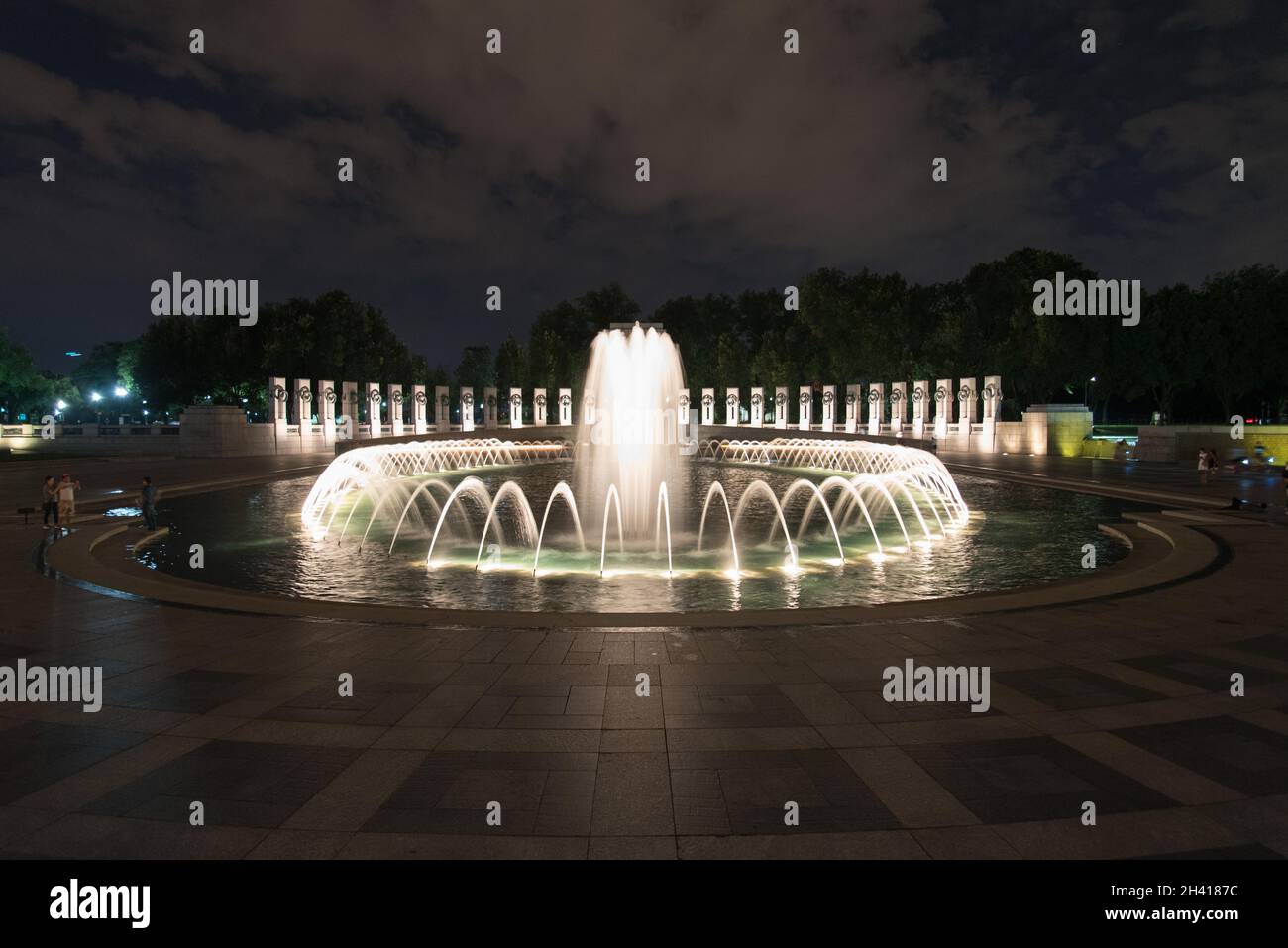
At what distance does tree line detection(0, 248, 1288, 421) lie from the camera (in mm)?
62125

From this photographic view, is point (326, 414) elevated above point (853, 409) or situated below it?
below

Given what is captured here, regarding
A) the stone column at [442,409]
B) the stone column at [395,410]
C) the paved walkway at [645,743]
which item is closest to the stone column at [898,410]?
the stone column at [442,409]

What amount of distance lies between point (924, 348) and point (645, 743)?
235 ft

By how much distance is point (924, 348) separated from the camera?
7188 cm

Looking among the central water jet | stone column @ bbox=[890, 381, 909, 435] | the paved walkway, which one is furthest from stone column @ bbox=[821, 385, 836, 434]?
the paved walkway

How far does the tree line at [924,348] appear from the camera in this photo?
204 ft

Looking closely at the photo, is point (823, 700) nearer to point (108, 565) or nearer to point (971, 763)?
point (971, 763)

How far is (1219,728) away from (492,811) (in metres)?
5.79

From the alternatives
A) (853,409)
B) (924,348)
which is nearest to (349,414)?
(853,409)

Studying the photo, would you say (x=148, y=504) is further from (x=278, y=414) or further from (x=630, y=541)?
(x=278, y=414)

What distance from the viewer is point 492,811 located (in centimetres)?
497

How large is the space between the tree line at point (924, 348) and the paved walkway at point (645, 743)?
60937 millimetres

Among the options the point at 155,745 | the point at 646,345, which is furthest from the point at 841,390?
the point at 155,745

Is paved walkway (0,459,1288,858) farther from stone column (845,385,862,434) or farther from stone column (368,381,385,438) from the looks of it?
stone column (845,385,862,434)
